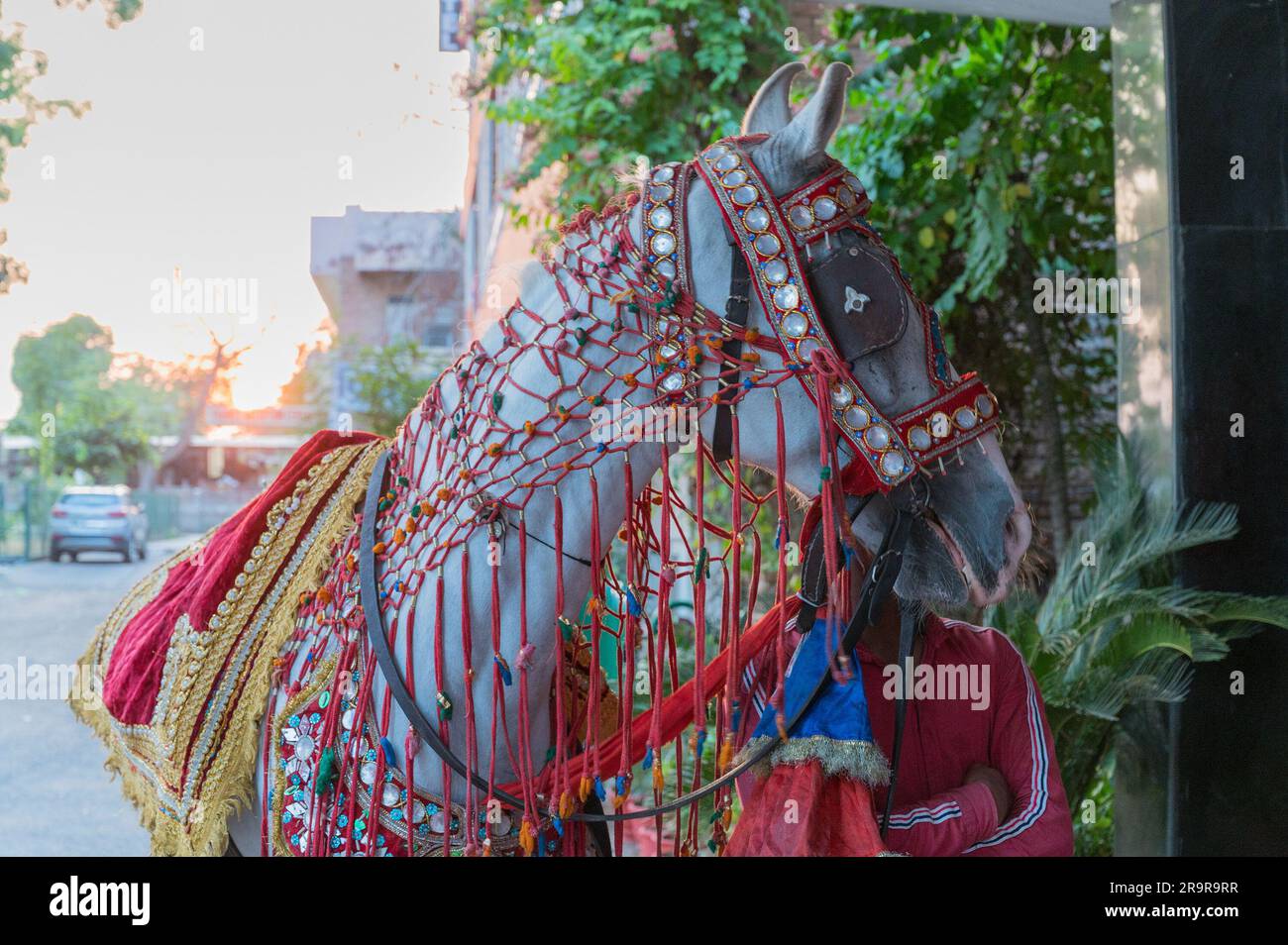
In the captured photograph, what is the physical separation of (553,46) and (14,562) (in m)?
13.0

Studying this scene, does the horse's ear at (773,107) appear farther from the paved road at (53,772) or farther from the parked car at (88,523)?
the parked car at (88,523)

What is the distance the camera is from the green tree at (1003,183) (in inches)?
196

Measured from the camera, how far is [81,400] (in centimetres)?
2388

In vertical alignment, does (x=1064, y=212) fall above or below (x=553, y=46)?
below

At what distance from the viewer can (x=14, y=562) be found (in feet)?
50.9

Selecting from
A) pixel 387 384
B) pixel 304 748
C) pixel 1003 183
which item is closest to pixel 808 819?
pixel 304 748

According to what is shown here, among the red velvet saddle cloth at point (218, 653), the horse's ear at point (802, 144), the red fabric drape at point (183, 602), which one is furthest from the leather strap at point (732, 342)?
the red fabric drape at point (183, 602)

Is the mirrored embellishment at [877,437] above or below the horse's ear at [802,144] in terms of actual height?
below

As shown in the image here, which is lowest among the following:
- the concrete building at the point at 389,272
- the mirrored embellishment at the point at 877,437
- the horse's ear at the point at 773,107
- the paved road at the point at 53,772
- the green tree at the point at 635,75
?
the paved road at the point at 53,772

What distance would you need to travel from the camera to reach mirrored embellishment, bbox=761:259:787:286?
1653 mm

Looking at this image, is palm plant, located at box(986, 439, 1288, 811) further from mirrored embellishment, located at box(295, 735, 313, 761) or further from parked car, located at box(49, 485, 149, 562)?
parked car, located at box(49, 485, 149, 562)

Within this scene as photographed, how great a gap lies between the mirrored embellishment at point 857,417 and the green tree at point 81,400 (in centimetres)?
2235
